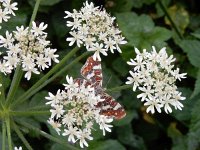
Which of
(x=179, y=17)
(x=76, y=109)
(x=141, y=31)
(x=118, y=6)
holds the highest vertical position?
(x=118, y=6)

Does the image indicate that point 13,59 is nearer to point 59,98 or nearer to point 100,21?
point 59,98

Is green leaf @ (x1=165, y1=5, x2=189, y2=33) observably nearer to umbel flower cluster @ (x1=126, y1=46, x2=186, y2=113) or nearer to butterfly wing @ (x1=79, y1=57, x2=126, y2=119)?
umbel flower cluster @ (x1=126, y1=46, x2=186, y2=113)

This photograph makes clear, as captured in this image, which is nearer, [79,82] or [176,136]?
[79,82]

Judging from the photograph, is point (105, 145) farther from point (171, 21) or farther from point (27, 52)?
point (171, 21)

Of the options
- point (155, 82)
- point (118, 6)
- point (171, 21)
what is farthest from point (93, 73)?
point (171, 21)

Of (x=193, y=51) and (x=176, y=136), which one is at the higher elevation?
(x=193, y=51)

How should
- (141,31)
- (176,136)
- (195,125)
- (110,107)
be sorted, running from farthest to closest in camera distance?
(176,136)
(141,31)
(195,125)
(110,107)

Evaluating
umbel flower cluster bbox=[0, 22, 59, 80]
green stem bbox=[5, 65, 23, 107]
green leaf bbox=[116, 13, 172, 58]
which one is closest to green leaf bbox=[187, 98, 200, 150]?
green leaf bbox=[116, 13, 172, 58]
